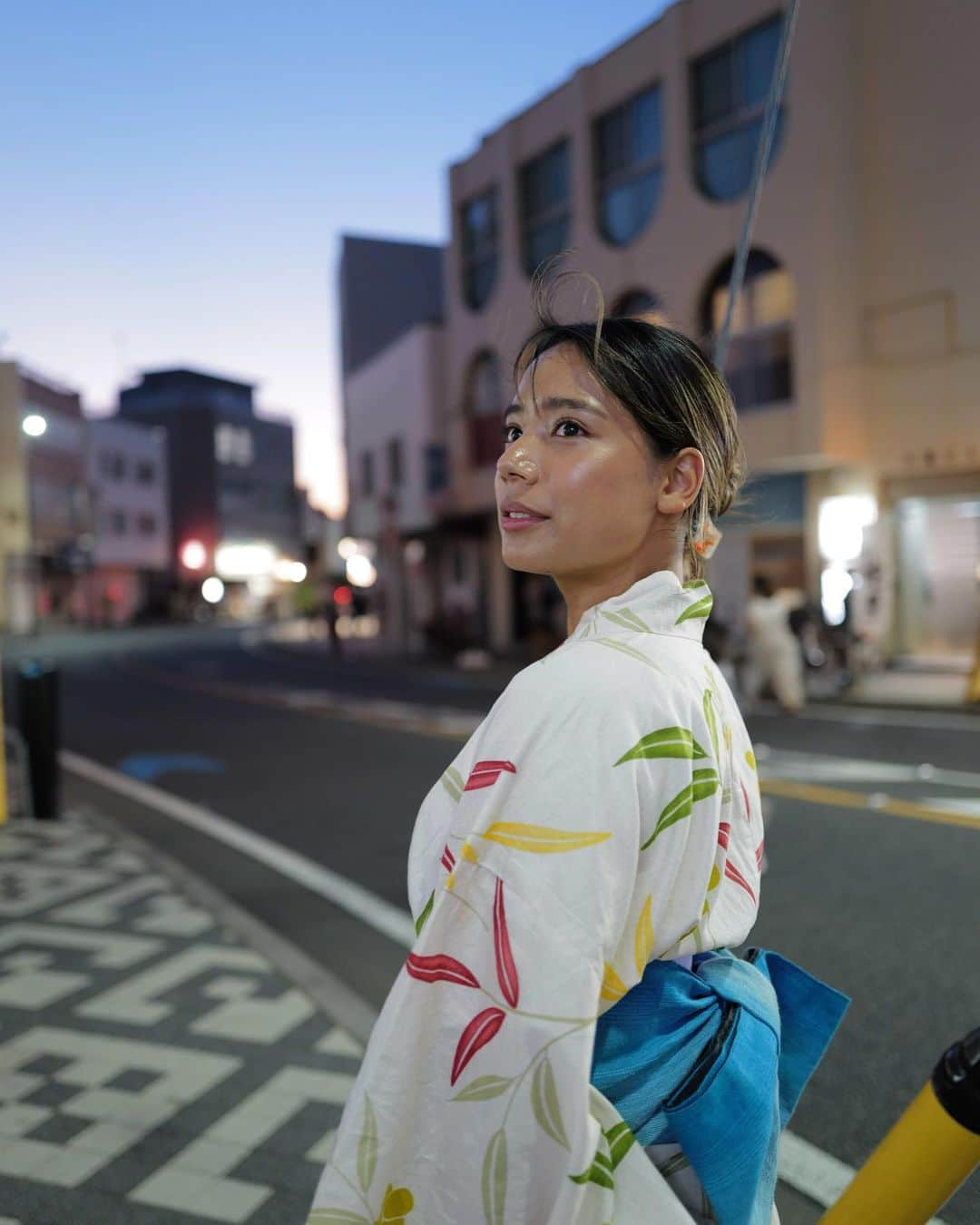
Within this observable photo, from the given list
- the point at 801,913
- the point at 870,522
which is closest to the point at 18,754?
the point at 801,913

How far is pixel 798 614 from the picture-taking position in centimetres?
1396

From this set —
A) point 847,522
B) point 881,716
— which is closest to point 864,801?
point 881,716

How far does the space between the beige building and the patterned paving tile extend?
10596mm

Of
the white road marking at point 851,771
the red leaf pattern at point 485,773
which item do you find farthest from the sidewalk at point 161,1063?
the white road marking at point 851,771

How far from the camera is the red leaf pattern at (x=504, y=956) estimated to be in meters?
1.24

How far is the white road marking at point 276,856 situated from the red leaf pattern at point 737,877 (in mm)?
2369

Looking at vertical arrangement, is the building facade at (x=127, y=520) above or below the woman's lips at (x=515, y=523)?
above

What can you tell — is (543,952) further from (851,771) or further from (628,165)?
(628,165)

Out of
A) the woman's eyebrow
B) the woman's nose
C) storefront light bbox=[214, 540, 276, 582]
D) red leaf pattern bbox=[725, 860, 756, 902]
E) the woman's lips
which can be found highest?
storefront light bbox=[214, 540, 276, 582]

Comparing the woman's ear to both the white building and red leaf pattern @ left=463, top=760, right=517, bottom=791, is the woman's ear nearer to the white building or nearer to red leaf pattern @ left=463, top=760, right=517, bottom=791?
red leaf pattern @ left=463, top=760, right=517, bottom=791

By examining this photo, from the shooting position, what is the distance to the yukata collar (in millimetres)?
1421

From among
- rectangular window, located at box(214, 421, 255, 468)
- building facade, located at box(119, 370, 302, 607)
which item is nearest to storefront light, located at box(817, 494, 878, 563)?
building facade, located at box(119, 370, 302, 607)

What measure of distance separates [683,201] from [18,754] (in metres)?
15.7

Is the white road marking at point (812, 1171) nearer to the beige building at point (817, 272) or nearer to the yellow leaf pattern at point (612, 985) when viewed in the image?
the yellow leaf pattern at point (612, 985)
